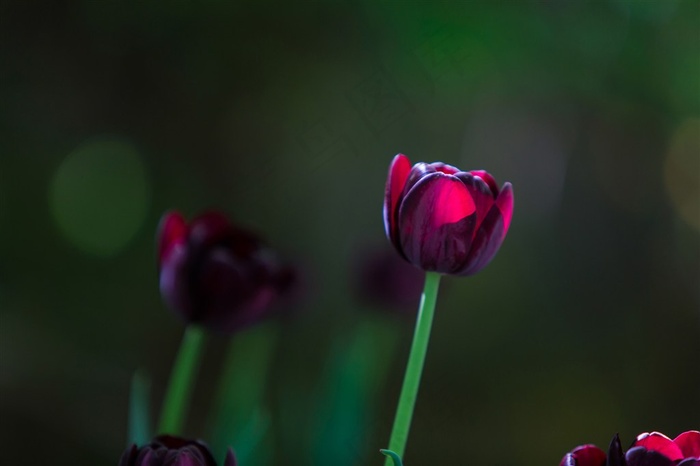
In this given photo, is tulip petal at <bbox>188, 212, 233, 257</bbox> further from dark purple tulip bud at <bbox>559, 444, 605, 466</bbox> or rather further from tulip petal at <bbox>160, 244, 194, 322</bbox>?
dark purple tulip bud at <bbox>559, 444, 605, 466</bbox>

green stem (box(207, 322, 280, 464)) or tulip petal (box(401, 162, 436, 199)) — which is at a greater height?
tulip petal (box(401, 162, 436, 199))


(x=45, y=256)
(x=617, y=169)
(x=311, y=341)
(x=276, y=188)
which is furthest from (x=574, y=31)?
(x=45, y=256)

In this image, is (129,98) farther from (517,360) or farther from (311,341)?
(517,360)

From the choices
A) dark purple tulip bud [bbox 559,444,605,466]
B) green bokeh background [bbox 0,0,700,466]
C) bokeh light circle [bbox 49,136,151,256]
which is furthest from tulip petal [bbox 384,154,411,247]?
bokeh light circle [bbox 49,136,151,256]

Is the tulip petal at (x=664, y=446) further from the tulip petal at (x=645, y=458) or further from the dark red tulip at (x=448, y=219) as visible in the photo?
Result: the dark red tulip at (x=448, y=219)

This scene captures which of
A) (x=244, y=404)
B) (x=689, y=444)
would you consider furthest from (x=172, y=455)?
(x=244, y=404)

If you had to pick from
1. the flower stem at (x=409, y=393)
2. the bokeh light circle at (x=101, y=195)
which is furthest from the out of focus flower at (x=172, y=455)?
the bokeh light circle at (x=101, y=195)
